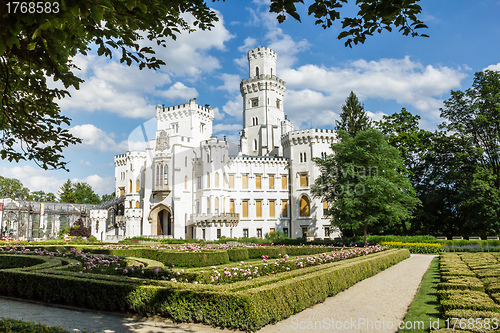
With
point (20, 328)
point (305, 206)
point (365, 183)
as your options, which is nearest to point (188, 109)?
point (305, 206)

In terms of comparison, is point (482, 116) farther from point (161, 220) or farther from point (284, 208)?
point (161, 220)

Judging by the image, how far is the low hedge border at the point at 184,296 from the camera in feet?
25.3

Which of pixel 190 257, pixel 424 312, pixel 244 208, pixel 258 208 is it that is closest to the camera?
pixel 424 312

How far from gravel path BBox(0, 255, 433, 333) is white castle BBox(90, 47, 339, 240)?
109 ft

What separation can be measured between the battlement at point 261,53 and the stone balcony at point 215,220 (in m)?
25.6

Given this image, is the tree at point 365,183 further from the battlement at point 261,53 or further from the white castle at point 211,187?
the battlement at point 261,53

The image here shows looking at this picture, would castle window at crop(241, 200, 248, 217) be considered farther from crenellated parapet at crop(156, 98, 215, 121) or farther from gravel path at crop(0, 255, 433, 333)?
gravel path at crop(0, 255, 433, 333)

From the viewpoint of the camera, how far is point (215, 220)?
43.0m

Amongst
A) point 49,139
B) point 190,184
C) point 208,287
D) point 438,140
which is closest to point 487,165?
point 438,140

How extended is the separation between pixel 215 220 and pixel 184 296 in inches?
1383

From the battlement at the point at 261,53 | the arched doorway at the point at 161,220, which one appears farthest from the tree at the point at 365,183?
the battlement at the point at 261,53

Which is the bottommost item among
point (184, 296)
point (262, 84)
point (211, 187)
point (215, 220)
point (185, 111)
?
point (184, 296)

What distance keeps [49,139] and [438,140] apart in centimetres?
4070

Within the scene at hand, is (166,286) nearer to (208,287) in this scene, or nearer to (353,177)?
(208,287)
